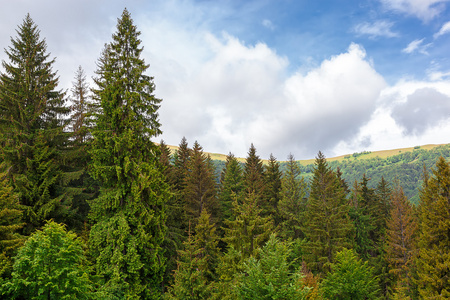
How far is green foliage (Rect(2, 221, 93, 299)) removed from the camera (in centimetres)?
970

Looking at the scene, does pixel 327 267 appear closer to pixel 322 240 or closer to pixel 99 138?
pixel 322 240

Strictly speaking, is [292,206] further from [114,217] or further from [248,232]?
[114,217]

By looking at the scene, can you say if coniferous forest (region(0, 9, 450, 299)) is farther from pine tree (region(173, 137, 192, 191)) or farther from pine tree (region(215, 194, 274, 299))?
pine tree (region(173, 137, 192, 191))

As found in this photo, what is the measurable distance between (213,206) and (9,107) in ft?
68.5

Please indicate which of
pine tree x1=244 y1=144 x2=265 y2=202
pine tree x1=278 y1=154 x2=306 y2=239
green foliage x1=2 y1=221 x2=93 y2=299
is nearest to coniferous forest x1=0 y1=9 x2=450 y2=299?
green foliage x1=2 y1=221 x2=93 y2=299

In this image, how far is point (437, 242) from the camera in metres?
20.6

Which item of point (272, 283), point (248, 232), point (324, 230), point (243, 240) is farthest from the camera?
point (324, 230)

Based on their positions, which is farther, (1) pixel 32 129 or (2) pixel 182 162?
(2) pixel 182 162

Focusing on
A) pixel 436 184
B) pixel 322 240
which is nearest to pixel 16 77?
pixel 322 240

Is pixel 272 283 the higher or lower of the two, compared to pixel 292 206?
lower

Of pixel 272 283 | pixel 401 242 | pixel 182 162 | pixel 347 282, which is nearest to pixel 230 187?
pixel 182 162

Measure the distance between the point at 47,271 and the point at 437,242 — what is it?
27267mm

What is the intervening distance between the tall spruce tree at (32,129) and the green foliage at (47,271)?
744cm

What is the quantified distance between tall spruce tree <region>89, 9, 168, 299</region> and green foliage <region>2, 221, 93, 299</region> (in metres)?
4.47
